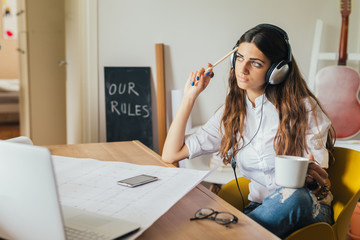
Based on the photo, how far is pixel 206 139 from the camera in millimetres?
1438

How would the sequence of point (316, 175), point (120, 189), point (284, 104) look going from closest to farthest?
1. point (120, 189)
2. point (316, 175)
3. point (284, 104)

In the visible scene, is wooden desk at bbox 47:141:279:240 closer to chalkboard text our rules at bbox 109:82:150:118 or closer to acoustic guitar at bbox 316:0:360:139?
chalkboard text our rules at bbox 109:82:150:118

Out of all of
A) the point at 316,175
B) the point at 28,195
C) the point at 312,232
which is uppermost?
the point at 28,195

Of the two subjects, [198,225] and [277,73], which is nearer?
[198,225]

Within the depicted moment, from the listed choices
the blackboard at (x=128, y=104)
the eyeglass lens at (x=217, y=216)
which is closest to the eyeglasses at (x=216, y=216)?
the eyeglass lens at (x=217, y=216)

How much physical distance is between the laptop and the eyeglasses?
1.05 feet

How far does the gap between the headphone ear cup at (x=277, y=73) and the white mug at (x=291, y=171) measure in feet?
1.51

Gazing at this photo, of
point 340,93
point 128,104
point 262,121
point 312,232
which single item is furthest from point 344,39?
point 312,232

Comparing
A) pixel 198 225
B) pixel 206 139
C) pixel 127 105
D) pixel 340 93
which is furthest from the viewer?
pixel 340 93

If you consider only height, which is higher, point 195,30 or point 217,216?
point 195,30

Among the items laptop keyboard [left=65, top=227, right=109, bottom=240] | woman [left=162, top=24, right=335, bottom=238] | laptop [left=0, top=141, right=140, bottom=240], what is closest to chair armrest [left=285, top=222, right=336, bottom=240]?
woman [left=162, top=24, right=335, bottom=238]

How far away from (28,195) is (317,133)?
0.94m

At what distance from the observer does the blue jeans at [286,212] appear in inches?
37.0

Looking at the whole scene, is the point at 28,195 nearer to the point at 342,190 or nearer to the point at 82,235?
the point at 82,235
